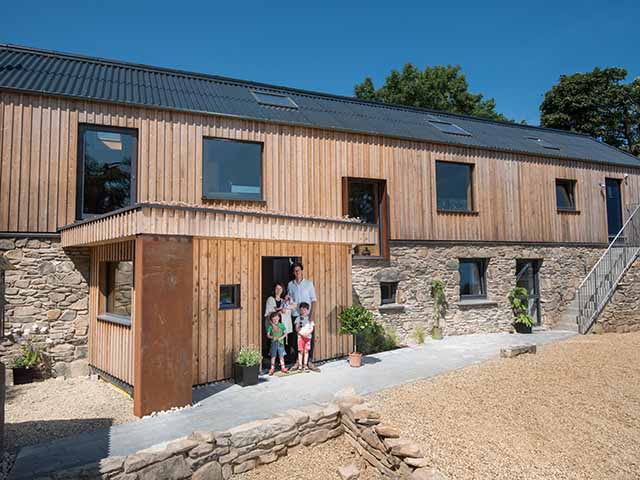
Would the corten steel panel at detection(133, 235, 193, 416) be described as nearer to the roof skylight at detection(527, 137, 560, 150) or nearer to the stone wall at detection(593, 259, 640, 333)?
the stone wall at detection(593, 259, 640, 333)

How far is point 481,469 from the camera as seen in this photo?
4477mm

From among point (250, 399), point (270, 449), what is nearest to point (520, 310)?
point (250, 399)

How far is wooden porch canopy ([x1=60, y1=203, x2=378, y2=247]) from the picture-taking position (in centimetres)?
571

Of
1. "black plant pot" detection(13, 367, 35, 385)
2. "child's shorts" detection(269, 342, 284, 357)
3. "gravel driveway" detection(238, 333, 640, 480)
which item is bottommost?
"gravel driveway" detection(238, 333, 640, 480)

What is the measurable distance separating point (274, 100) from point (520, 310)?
31.0 feet

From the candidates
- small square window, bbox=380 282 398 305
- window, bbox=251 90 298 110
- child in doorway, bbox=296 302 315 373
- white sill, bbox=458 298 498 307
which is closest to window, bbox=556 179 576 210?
white sill, bbox=458 298 498 307

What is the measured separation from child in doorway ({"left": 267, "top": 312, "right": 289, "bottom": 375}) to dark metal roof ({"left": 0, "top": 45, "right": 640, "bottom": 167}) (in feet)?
16.2

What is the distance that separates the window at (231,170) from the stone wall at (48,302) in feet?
9.78

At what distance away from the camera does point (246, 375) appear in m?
7.14

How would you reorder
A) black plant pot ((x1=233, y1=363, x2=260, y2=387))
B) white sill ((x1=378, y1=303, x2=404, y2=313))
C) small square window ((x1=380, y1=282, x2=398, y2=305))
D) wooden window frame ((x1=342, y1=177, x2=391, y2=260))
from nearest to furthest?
black plant pot ((x1=233, y1=363, x2=260, y2=387)), white sill ((x1=378, y1=303, x2=404, y2=313)), wooden window frame ((x1=342, y1=177, x2=391, y2=260)), small square window ((x1=380, y1=282, x2=398, y2=305))

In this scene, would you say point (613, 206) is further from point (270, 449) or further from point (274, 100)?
point (270, 449)

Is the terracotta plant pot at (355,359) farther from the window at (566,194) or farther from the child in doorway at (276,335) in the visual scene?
the window at (566,194)

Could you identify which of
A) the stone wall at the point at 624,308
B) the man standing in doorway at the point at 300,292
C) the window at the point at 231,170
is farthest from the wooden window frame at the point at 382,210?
the stone wall at the point at 624,308

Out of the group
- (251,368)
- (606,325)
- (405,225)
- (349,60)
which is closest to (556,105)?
(349,60)
